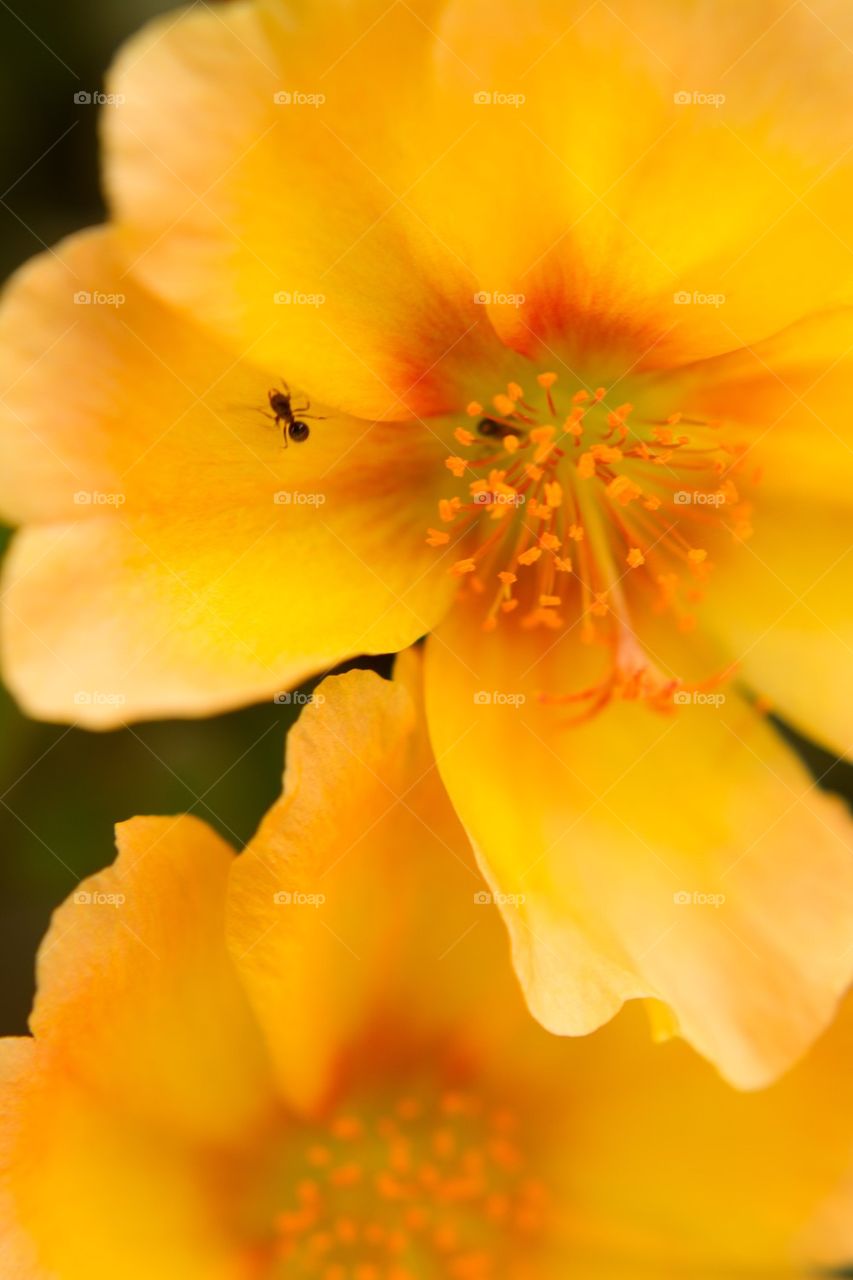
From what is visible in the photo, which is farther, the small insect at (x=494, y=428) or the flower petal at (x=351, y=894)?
the small insect at (x=494, y=428)

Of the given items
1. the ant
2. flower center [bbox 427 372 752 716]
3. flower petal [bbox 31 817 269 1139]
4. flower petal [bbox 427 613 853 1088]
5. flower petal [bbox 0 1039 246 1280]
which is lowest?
flower petal [bbox 0 1039 246 1280]

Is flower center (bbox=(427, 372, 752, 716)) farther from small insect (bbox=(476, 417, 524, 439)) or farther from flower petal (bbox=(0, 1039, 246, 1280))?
flower petal (bbox=(0, 1039, 246, 1280))

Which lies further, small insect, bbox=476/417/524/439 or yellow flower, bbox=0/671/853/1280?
small insect, bbox=476/417/524/439

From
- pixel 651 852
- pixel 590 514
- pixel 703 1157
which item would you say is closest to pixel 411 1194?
pixel 703 1157

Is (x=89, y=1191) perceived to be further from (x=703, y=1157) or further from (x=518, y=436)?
(x=518, y=436)

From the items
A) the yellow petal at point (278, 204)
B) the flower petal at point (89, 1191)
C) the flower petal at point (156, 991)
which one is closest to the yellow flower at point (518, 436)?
the yellow petal at point (278, 204)

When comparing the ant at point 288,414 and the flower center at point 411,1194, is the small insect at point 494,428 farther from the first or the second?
the flower center at point 411,1194

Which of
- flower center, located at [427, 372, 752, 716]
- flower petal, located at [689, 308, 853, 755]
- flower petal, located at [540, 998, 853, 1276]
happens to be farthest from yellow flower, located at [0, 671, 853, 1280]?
flower petal, located at [689, 308, 853, 755]
